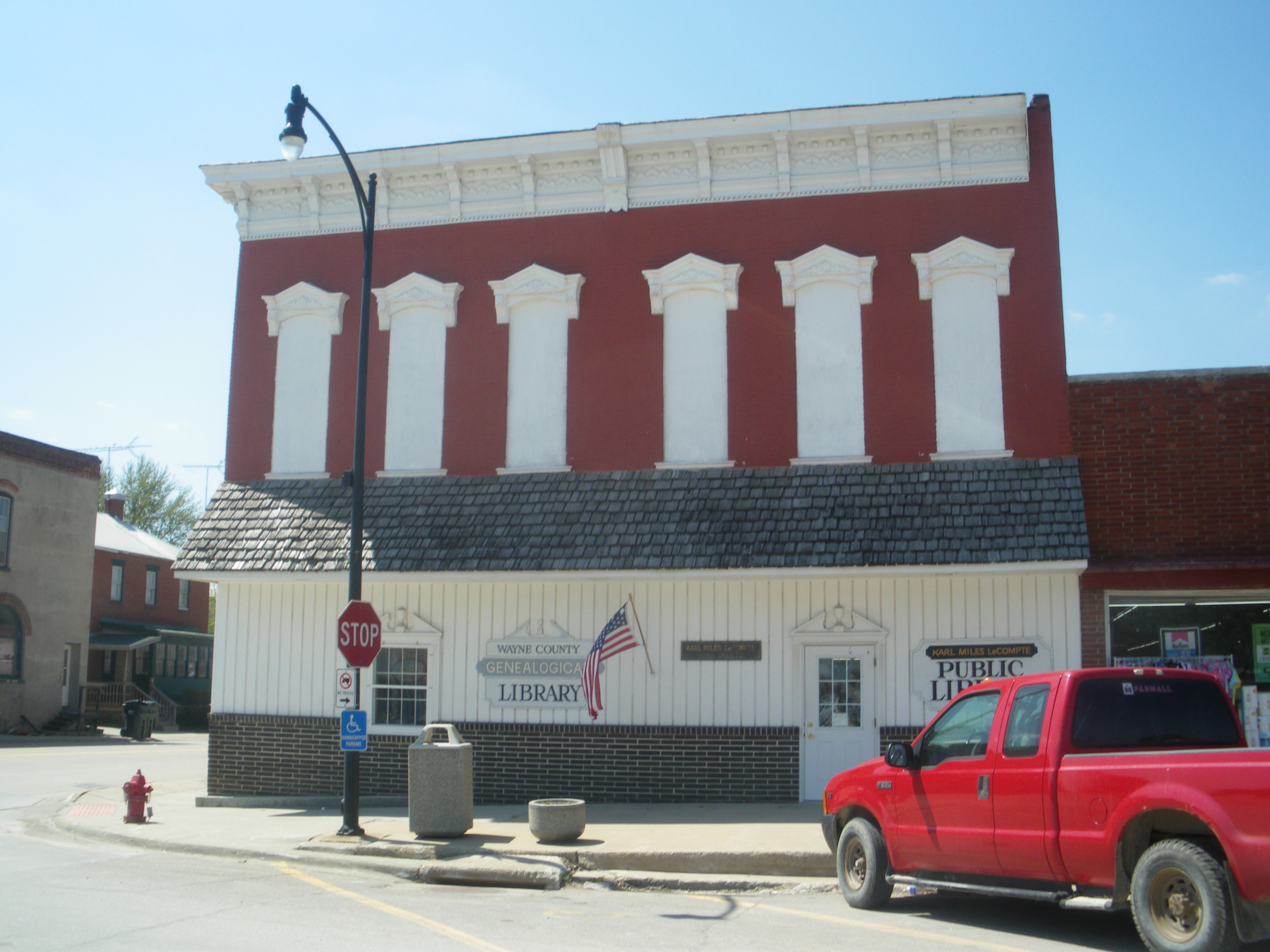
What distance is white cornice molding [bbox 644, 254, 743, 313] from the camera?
1569cm

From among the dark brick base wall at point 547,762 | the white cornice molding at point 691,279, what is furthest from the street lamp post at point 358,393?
the white cornice molding at point 691,279

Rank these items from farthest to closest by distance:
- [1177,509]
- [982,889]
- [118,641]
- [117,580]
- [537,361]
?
[117,580] < [118,641] < [537,361] < [1177,509] < [982,889]

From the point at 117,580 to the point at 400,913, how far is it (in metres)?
36.2

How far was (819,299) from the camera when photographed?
15.5 meters

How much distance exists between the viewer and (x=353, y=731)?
12367 millimetres

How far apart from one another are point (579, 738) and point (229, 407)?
24.2 feet

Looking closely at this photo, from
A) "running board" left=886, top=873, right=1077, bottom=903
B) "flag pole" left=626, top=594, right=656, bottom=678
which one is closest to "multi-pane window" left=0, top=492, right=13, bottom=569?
"flag pole" left=626, top=594, right=656, bottom=678

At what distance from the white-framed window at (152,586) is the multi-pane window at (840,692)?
34.8m

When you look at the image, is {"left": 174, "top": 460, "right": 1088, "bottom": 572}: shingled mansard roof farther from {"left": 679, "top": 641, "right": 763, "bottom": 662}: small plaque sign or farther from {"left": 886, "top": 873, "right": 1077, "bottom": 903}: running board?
{"left": 886, "top": 873, "right": 1077, "bottom": 903}: running board

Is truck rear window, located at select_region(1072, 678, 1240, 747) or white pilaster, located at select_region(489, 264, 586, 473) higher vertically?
white pilaster, located at select_region(489, 264, 586, 473)

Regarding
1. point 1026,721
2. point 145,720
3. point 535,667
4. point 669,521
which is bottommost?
point 145,720

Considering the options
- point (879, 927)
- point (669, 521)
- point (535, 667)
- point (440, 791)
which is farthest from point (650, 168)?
point (879, 927)

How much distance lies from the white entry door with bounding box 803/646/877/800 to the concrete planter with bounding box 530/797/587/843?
3832 mm

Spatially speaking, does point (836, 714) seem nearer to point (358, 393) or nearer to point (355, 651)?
point (355, 651)
